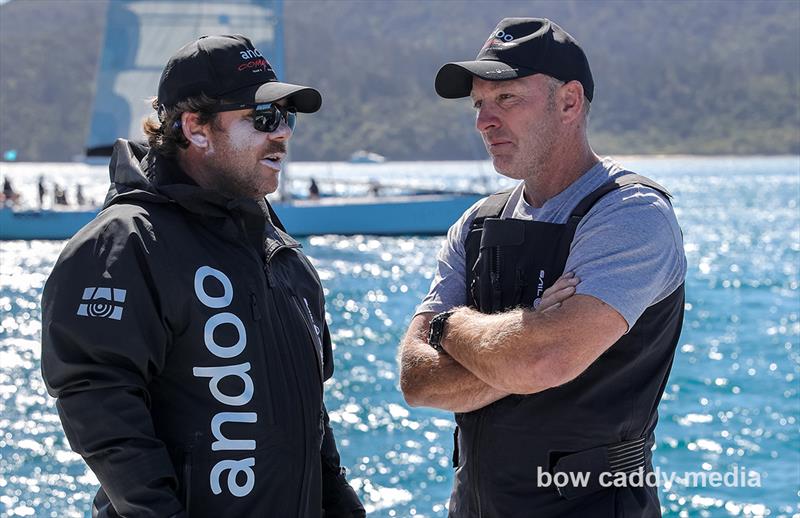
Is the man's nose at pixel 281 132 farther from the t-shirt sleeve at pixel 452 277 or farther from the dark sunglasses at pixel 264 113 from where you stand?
the t-shirt sleeve at pixel 452 277

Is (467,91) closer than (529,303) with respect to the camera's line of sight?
No

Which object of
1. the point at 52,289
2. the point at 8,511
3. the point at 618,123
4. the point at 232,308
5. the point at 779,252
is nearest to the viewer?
the point at 52,289

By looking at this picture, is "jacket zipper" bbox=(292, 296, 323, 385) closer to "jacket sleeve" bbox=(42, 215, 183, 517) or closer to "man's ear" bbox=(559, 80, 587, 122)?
"jacket sleeve" bbox=(42, 215, 183, 517)

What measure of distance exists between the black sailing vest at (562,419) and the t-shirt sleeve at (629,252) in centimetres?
6

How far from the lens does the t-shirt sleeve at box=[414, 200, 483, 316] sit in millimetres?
2990

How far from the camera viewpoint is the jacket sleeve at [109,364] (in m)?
2.26

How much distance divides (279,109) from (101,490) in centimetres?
108

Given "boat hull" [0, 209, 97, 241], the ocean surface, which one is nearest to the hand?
the ocean surface

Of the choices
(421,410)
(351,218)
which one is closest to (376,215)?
(351,218)

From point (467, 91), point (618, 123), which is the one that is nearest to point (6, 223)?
point (467, 91)

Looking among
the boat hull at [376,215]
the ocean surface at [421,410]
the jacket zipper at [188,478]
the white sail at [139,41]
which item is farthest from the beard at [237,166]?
the white sail at [139,41]

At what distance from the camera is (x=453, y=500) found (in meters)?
2.88

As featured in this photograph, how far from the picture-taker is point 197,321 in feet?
7.93

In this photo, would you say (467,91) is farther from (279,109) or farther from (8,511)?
(8,511)
